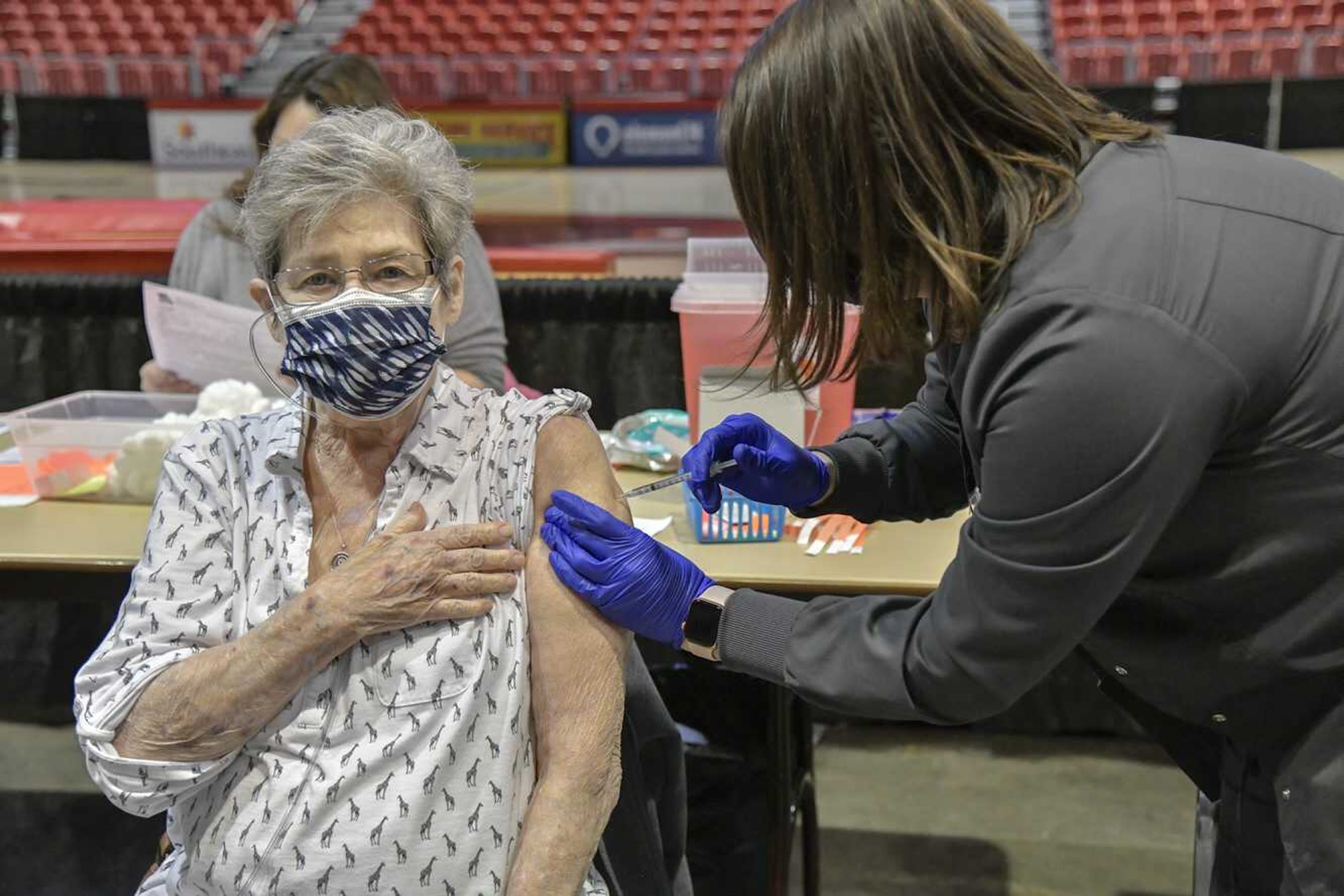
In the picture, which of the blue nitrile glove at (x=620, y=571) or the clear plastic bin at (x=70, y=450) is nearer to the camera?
the blue nitrile glove at (x=620, y=571)

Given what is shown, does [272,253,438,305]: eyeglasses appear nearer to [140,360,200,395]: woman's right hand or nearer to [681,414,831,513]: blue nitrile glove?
[681,414,831,513]: blue nitrile glove

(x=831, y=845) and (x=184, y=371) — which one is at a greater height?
(x=184, y=371)

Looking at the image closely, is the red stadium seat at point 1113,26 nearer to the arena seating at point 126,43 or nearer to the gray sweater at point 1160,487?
the arena seating at point 126,43

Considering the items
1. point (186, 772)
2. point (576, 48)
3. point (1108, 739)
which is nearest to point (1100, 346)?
point (186, 772)

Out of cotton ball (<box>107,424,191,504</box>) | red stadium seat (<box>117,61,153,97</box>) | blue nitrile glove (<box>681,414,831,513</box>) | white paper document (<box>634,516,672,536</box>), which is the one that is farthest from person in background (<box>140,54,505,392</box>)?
red stadium seat (<box>117,61,153,97</box>)

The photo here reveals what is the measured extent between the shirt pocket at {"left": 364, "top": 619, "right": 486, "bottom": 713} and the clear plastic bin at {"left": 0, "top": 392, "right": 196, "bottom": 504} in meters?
0.95

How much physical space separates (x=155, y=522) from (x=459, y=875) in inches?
21.5

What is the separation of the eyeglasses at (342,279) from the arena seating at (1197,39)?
938cm

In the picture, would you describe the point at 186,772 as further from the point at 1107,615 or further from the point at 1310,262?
the point at 1310,262

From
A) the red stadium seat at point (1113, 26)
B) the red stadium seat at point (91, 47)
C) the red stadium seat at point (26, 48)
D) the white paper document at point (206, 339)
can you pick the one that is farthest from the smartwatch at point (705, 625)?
the red stadium seat at point (26, 48)

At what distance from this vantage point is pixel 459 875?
4.52 ft

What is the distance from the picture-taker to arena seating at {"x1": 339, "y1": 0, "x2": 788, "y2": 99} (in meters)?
11.3

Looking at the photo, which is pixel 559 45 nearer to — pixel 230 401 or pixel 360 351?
pixel 230 401

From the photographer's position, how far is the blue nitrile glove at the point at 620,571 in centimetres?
140
